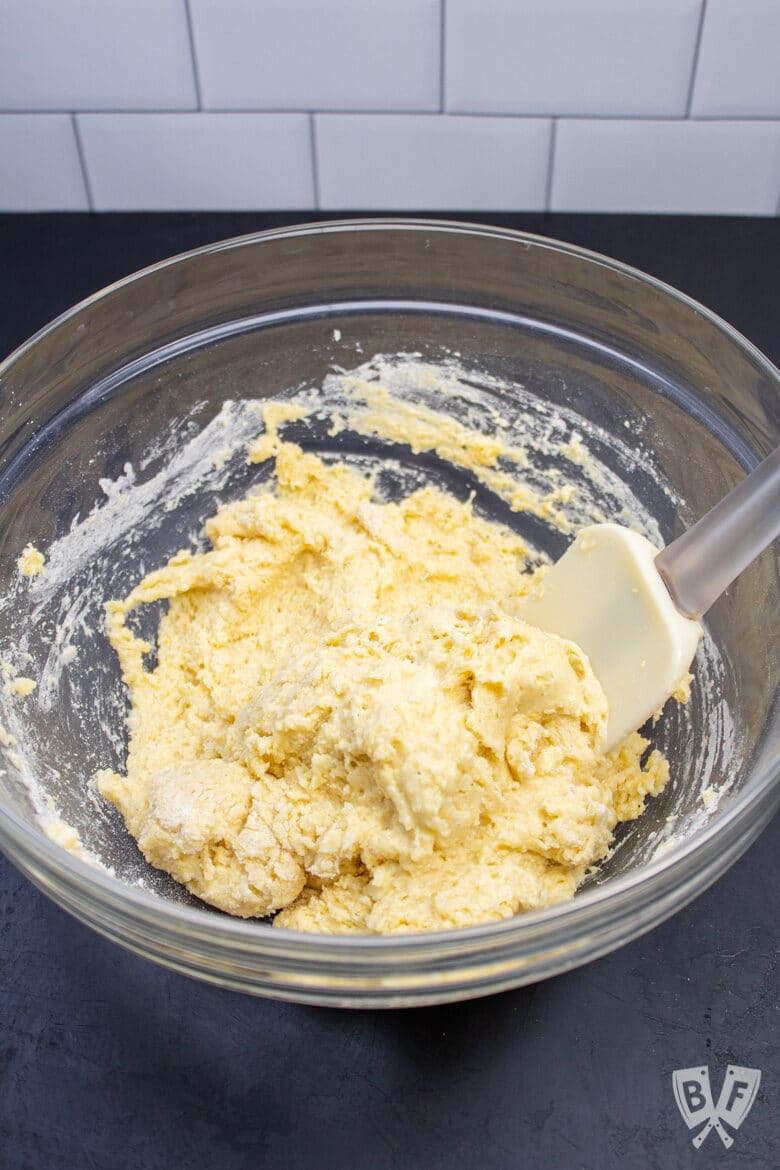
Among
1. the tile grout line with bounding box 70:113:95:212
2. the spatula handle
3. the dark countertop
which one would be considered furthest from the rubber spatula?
the tile grout line with bounding box 70:113:95:212

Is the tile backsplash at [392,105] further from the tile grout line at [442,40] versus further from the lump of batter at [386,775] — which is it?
the lump of batter at [386,775]

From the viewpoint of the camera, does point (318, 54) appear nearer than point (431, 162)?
Yes

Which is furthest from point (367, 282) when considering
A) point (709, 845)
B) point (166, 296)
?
point (709, 845)

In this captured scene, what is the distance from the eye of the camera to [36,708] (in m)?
1.49

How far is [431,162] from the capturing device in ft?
7.30

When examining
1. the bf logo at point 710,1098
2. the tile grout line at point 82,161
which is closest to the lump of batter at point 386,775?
the bf logo at point 710,1098

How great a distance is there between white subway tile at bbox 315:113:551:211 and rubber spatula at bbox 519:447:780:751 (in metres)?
1.08

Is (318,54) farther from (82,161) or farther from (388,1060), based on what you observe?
(388,1060)

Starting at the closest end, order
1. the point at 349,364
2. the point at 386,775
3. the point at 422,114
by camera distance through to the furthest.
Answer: the point at 386,775 → the point at 349,364 → the point at 422,114

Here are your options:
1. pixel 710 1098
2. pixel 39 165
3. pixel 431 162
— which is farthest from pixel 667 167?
pixel 710 1098

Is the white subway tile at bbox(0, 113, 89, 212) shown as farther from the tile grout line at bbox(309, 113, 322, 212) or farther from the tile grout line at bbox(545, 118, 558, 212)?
the tile grout line at bbox(545, 118, 558, 212)

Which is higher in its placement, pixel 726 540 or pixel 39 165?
pixel 39 165

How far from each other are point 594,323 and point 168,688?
86 centimetres

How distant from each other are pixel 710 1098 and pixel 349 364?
1184 millimetres
